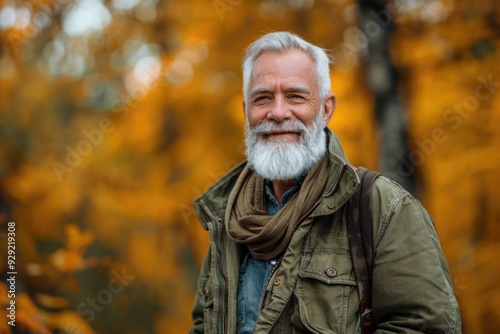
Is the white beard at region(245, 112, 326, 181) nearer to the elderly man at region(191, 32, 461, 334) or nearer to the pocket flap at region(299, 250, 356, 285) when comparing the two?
the elderly man at region(191, 32, 461, 334)

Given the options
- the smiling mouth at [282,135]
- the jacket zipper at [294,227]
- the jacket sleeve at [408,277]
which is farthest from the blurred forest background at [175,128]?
the jacket sleeve at [408,277]

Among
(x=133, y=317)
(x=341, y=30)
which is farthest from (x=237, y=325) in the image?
(x=133, y=317)

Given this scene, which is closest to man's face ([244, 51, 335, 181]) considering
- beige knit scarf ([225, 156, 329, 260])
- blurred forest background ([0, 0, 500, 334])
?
beige knit scarf ([225, 156, 329, 260])

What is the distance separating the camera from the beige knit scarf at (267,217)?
2.45 m

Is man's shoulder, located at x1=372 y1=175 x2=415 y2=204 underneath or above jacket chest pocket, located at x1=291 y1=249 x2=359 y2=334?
above

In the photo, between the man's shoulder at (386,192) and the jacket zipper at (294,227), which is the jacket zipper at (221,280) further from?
the man's shoulder at (386,192)

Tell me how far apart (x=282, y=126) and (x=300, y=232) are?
57 cm

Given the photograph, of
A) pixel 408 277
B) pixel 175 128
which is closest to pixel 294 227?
pixel 408 277

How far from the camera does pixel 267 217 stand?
258cm

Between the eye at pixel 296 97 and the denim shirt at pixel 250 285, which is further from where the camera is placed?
the eye at pixel 296 97

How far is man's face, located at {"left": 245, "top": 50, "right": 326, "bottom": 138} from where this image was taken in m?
2.68

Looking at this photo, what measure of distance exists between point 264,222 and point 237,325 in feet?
1.61

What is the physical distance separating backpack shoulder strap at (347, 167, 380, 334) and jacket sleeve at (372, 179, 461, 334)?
0.03 metres

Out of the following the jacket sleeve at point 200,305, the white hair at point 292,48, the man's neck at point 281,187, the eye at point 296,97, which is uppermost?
the white hair at point 292,48
